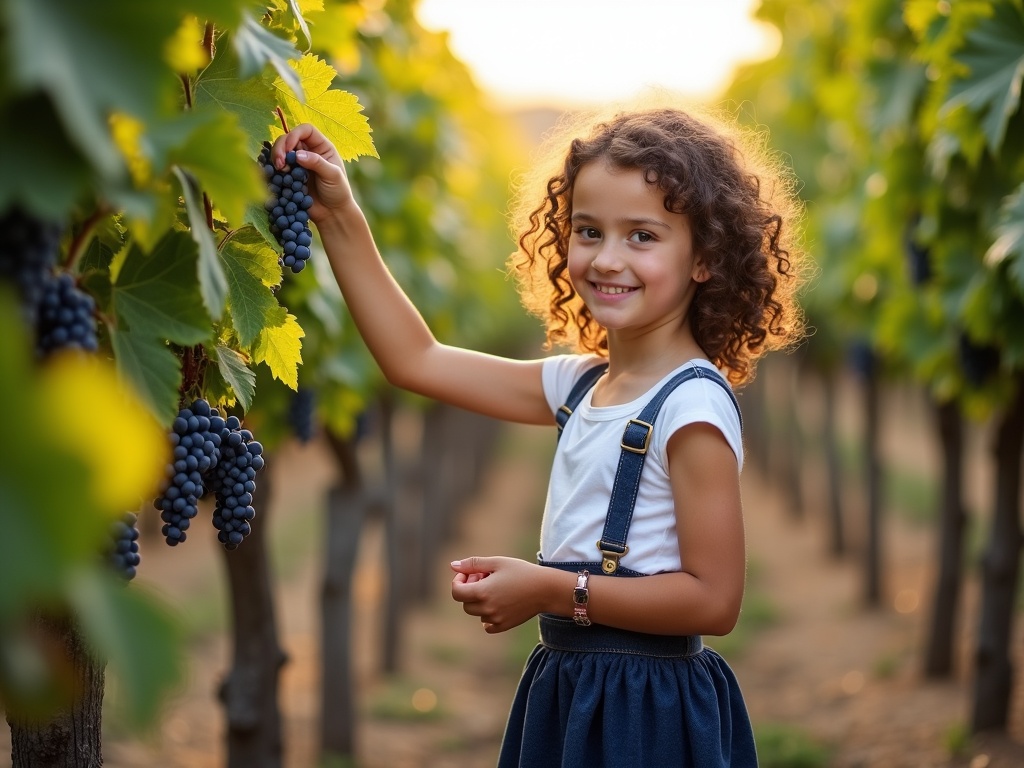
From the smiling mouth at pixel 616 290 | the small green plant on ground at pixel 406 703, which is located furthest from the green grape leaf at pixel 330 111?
the small green plant on ground at pixel 406 703

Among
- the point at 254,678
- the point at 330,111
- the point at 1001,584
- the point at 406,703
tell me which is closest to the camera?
the point at 330,111

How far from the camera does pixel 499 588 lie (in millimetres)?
2297

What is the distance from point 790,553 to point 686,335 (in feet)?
39.9

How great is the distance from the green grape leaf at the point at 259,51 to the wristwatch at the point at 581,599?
1.18 m

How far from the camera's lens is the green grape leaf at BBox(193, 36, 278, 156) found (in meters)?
1.88

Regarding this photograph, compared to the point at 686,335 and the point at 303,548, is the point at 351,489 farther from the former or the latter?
the point at 303,548

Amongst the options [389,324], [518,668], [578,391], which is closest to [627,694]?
[578,391]

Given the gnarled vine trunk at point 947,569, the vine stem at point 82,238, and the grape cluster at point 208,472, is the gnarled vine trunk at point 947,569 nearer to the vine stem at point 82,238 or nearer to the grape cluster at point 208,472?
the grape cluster at point 208,472

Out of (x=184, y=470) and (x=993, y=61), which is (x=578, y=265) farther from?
(x=993, y=61)

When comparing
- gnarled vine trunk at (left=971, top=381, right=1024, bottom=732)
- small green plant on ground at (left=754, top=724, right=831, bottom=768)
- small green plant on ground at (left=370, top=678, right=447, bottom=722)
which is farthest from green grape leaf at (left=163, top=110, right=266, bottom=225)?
small green plant on ground at (left=370, top=678, right=447, bottom=722)

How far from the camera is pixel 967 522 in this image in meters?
7.72

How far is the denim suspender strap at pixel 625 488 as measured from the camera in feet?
7.88

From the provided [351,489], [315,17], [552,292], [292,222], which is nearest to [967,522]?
[351,489]

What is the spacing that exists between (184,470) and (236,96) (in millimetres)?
634
